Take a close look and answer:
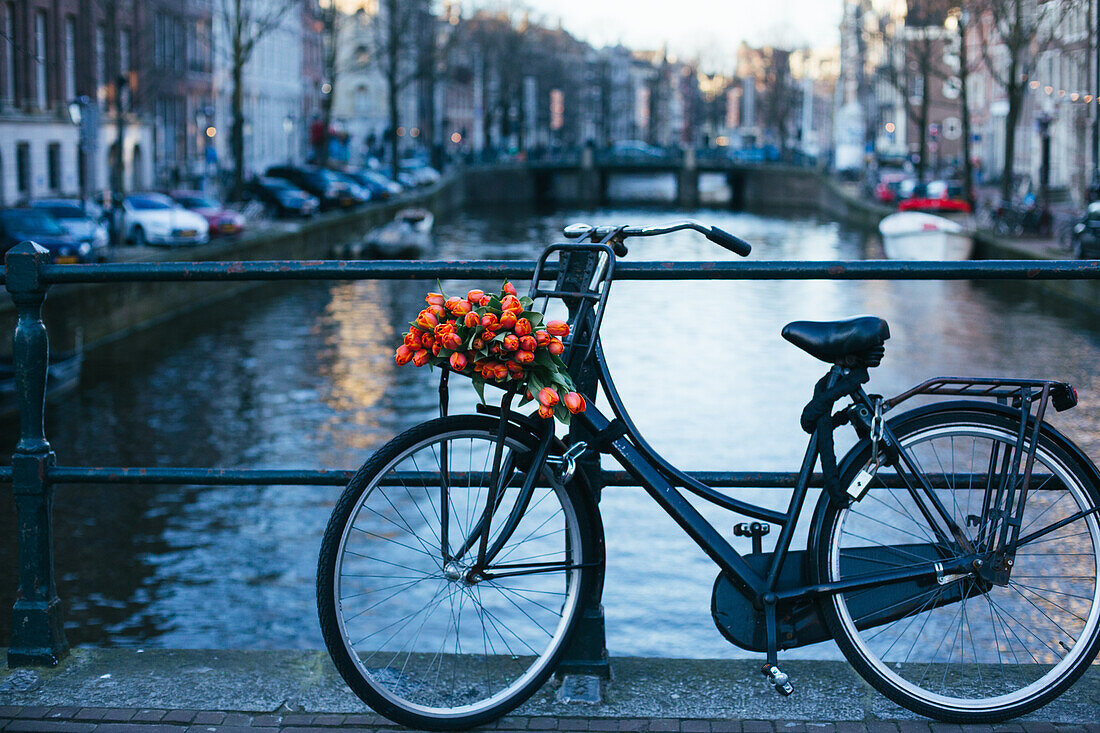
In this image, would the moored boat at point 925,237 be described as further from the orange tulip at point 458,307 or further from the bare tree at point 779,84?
the bare tree at point 779,84

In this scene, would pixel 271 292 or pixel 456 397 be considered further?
pixel 271 292

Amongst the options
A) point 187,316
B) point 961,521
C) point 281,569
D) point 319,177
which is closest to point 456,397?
point 281,569

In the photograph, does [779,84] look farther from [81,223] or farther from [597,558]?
[597,558]

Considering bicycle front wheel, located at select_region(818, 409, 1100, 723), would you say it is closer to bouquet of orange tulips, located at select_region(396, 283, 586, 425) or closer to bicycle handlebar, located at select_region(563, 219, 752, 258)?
bicycle handlebar, located at select_region(563, 219, 752, 258)

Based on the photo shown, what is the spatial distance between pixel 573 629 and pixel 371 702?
479 mm

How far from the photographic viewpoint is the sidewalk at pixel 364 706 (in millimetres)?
3287

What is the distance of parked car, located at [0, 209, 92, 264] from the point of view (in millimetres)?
26062

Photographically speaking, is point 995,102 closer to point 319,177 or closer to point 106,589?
point 319,177

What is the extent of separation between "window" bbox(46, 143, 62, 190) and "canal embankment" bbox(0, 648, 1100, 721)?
44.3 metres

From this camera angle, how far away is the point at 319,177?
51.8m

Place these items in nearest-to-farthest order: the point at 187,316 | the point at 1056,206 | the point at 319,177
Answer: the point at 187,316, the point at 1056,206, the point at 319,177

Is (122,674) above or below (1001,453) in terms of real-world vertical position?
below

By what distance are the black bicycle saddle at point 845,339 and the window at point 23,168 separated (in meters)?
42.7

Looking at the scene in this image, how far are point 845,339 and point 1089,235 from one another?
1008 inches
